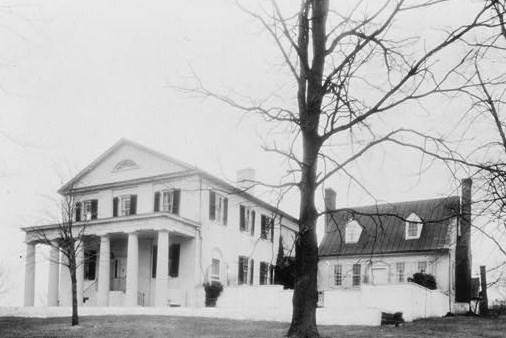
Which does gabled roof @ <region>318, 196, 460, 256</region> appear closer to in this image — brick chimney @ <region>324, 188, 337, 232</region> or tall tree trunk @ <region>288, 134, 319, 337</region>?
brick chimney @ <region>324, 188, 337, 232</region>

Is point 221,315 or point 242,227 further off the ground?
point 242,227

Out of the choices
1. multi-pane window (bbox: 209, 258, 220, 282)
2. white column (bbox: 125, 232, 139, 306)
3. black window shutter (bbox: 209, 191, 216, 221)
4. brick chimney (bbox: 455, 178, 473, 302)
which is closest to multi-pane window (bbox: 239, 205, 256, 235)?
black window shutter (bbox: 209, 191, 216, 221)

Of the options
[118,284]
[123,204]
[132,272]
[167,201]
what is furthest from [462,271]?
[123,204]

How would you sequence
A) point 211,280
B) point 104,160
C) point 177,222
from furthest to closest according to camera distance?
point 104,160, point 211,280, point 177,222

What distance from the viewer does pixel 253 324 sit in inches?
789

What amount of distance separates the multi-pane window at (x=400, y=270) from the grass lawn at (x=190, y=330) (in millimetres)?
15513

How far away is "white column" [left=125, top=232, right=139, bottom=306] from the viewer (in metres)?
27.7

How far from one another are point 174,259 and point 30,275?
A: 875 centimetres

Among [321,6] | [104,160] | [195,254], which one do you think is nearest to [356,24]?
[321,6]

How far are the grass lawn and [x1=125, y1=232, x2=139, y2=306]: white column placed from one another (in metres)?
5.57

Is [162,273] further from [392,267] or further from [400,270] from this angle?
[400,270]

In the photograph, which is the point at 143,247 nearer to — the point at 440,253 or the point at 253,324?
the point at 253,324

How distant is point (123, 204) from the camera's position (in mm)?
33031

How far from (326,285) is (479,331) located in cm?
2199
